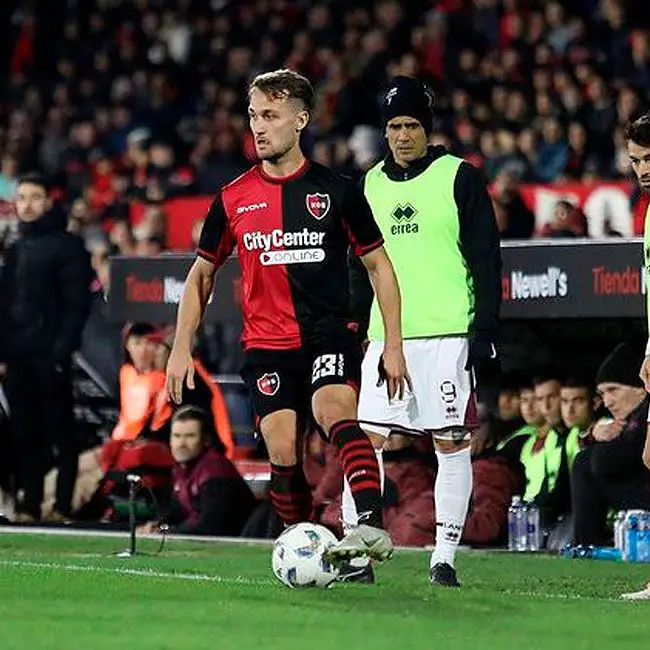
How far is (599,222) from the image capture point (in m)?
16.6

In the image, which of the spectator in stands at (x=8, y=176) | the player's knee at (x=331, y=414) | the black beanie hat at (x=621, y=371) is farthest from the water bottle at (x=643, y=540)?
the spectator in stands at (x=8, y=176)

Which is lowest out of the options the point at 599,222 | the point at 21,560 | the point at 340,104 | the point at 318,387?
the point at 21,560

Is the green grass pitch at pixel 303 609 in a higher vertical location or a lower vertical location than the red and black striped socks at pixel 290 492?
lower

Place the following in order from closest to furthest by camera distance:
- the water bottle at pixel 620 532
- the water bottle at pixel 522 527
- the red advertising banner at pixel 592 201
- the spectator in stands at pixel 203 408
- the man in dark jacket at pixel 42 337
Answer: the water bottle at pixel 620 532 → the water bottle at pixel 522 527 → the spectator in stands at pixel 203 408 → the man in dark jacket at pixel 42 337 → the red advertising banner at pixel 592 201

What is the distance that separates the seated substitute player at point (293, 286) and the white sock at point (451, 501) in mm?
701

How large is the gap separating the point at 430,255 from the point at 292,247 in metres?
1.06

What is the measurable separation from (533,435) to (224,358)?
4.48m

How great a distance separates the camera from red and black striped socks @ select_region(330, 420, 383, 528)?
856 centimetres

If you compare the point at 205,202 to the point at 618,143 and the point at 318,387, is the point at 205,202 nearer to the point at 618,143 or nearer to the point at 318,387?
the point at 618,143

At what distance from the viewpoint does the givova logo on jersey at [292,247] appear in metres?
8.81

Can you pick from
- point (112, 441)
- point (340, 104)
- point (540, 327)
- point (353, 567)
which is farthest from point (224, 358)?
point (353, 567)

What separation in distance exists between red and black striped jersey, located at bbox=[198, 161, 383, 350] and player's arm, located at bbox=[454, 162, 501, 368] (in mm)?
777

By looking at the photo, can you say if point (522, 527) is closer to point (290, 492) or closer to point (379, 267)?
point (290, 492)

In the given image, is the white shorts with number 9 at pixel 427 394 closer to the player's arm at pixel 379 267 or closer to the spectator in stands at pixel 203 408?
the player's arm at pixel 379 267
